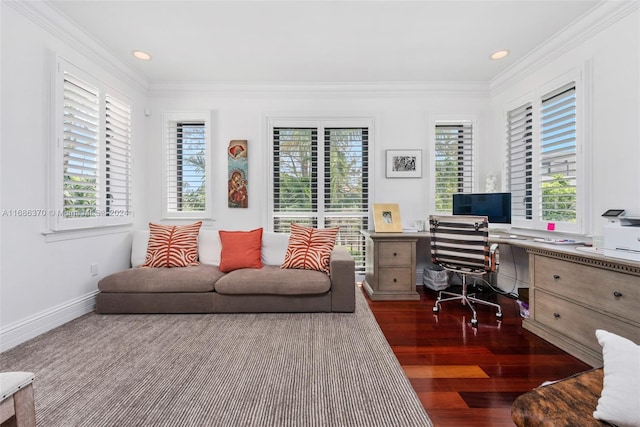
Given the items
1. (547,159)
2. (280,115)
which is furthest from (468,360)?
(280,115)

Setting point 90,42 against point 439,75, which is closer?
point 90,42

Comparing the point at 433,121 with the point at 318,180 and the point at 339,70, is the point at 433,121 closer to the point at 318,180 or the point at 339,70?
the point at 339,70

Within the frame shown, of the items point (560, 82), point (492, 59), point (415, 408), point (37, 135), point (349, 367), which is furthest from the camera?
point (492, 59)

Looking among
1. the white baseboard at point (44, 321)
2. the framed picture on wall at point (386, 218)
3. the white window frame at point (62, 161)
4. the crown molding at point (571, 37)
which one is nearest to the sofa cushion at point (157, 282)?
the white baseboard at point (44, 321)

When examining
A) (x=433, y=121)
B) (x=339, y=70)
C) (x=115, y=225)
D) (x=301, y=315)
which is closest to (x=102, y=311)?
(x=115, y=225)

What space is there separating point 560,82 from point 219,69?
3.67m

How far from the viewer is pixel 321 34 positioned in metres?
2.70

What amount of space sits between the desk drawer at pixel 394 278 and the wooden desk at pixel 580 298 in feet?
3.78

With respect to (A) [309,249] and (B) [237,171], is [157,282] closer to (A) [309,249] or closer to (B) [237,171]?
(A) [309,249]

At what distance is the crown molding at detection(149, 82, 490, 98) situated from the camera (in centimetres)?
380

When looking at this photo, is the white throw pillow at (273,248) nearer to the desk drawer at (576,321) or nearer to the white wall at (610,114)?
the desk drawer at (576,321)

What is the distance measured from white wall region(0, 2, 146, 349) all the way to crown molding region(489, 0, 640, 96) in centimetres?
465

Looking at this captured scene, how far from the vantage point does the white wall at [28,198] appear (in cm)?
213

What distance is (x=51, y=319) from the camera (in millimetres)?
2477
